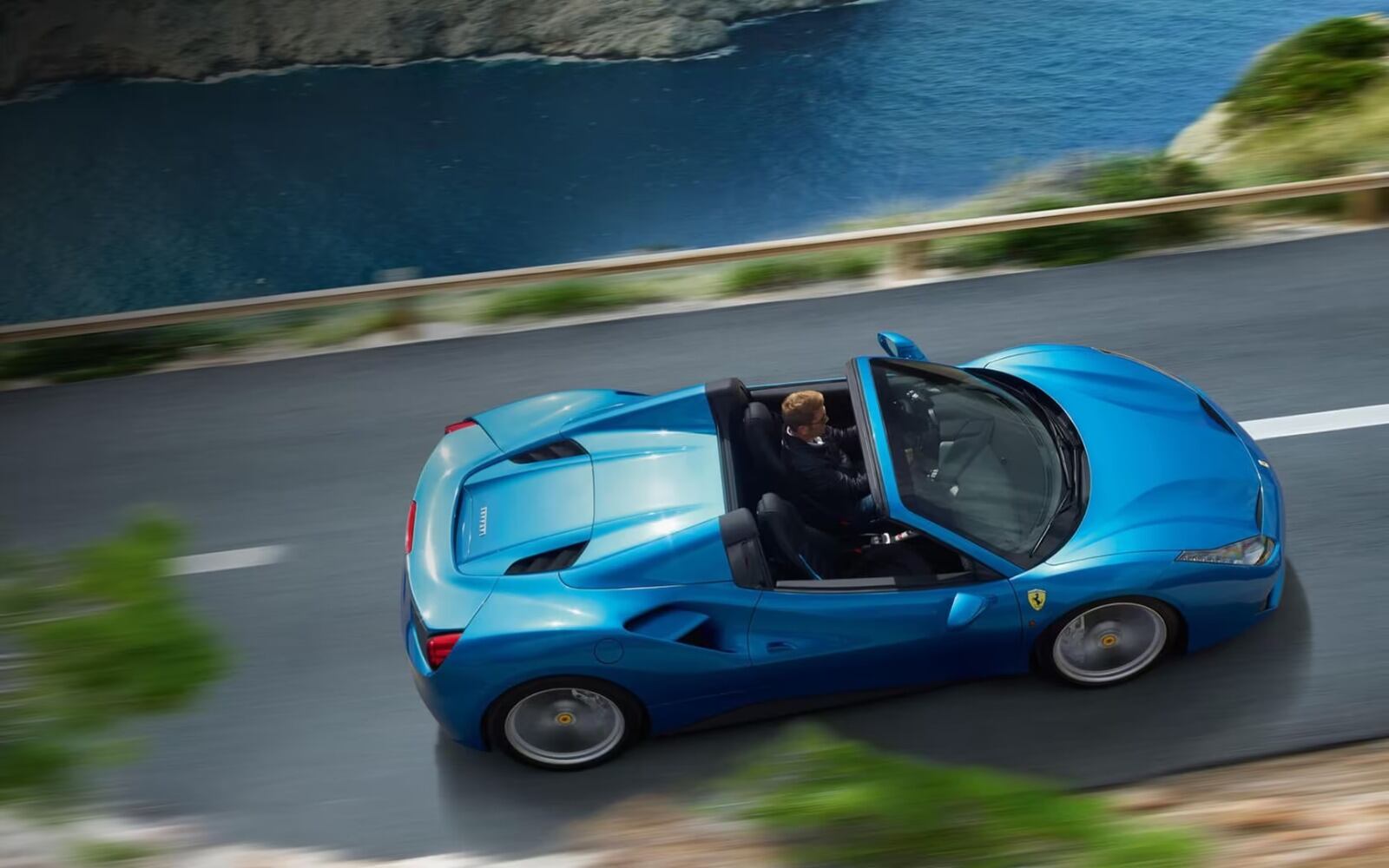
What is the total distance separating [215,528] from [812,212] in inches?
970

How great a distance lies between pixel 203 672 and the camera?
2.85 meters

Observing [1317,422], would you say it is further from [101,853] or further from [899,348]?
[101,853]

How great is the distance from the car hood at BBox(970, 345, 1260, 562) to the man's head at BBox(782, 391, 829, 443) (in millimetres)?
1323

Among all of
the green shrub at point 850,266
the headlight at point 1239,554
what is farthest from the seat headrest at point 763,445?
the green shrub at point 850,266

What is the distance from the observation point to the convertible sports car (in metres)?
5.39

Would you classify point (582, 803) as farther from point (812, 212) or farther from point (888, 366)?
point (812, 212)

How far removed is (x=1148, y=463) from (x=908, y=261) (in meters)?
4.28

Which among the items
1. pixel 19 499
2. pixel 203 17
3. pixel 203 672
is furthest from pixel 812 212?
pixel 203 672

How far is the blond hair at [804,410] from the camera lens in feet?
20.1

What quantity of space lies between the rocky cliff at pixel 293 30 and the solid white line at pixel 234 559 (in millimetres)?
32750

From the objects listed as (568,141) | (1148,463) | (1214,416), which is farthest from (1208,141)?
(568,141)

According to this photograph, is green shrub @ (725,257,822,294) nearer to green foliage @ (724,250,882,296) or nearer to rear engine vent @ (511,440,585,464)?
green foliage @ (724,250,882,296)

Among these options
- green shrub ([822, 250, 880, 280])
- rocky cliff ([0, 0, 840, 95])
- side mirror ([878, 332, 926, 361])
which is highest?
rocky cliff ([0, 0, 840, 95])

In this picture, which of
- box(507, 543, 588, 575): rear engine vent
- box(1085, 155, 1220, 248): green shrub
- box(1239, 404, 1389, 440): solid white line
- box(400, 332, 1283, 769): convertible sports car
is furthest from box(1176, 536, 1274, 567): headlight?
box(1085, 155, 1220, 248): green shrub
